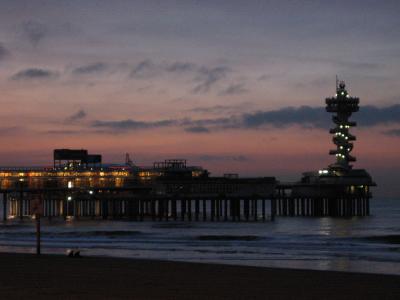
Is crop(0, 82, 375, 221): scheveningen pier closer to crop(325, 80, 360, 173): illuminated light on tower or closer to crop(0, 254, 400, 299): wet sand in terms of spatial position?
crop(325, 80, 360, 173): illuminated light on tower

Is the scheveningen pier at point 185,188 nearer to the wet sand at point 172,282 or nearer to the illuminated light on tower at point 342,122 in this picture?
the illuminated light on tower at point 342,122

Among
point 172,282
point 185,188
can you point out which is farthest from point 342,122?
point 172,282

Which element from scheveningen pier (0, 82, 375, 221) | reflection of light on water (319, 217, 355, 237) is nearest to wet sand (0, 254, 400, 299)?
reflection of light on water (319, 217, 355, 237)

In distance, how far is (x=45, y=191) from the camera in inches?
3991

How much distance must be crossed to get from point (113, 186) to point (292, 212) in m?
23.3

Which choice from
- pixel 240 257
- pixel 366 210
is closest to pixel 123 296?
pixel 240 257

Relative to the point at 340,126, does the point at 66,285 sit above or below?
below

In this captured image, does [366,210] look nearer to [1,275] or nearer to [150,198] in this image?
[150,198]

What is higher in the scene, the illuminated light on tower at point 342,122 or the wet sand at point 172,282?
the illuminated light on tower at point 342,122

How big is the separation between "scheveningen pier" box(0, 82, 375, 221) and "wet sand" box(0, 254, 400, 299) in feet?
204

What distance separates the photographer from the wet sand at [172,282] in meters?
16.3

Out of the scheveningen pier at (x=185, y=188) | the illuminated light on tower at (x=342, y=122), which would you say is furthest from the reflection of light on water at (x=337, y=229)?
the illuminated light on tower at (x=342, y=122)

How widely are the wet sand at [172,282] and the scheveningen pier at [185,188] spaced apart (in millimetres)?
62198

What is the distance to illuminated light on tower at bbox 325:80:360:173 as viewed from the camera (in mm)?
110375
